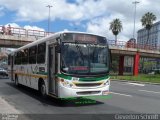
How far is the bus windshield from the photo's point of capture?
12812 millimetres

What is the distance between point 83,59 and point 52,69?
5.66 ft

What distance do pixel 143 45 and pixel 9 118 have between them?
205ft

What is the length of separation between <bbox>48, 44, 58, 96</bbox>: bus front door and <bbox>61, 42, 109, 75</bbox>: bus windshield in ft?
2.49

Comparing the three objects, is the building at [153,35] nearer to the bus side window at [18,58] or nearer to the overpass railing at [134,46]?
the overpass railing at [134,46]

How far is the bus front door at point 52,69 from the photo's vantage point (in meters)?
13.5

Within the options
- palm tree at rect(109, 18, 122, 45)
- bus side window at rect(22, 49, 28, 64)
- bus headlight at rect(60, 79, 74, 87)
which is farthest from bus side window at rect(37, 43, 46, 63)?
palm tree at rect(109, 18, 122, 45)

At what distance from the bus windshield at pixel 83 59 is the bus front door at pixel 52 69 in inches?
29.9

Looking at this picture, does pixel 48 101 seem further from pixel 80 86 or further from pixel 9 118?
pixel 9 118

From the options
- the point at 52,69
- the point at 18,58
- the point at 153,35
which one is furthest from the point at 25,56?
the point at 153,35

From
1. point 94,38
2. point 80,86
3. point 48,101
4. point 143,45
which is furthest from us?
point 143,45

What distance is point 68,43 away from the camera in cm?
1307

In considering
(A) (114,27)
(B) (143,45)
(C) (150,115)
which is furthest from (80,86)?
(A) (114,27)

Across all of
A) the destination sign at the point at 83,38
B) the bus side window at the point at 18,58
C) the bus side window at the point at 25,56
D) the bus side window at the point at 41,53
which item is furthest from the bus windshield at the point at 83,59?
the bus side window at the point at 18,58

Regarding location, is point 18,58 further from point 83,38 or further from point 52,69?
point 83,38
